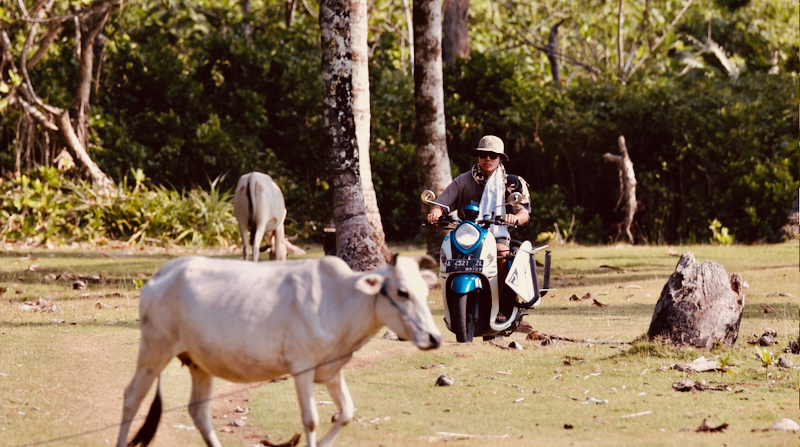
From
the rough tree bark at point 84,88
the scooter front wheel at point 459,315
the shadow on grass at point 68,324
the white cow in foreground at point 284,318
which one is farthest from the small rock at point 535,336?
the rough tree bark at point 84,88

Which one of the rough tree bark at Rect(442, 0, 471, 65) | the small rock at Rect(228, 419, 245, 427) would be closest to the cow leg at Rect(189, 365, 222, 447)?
the small rock at Rect(228, 419, 245, 427)

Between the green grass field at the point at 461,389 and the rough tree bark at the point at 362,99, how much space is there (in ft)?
6.51

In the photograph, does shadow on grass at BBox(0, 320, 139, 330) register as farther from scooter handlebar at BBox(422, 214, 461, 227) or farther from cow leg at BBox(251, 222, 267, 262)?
scooter handlebar at BBox(422, 214, 461, 227)

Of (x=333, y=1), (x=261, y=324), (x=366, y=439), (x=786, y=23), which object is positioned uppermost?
(x=786, y=23)

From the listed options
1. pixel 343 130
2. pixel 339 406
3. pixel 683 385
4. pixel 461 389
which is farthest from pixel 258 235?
pixel 339 406

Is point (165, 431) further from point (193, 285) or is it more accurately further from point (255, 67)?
point (255, 67)

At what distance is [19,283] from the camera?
1324 cm

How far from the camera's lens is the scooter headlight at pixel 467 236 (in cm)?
812

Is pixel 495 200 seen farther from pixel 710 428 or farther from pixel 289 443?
pixel 289 443

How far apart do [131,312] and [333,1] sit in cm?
414

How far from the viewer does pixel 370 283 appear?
490 cm

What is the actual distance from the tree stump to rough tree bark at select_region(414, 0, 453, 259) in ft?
19.3

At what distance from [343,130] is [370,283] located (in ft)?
23.0

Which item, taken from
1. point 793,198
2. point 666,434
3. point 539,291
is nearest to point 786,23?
point 793,198
